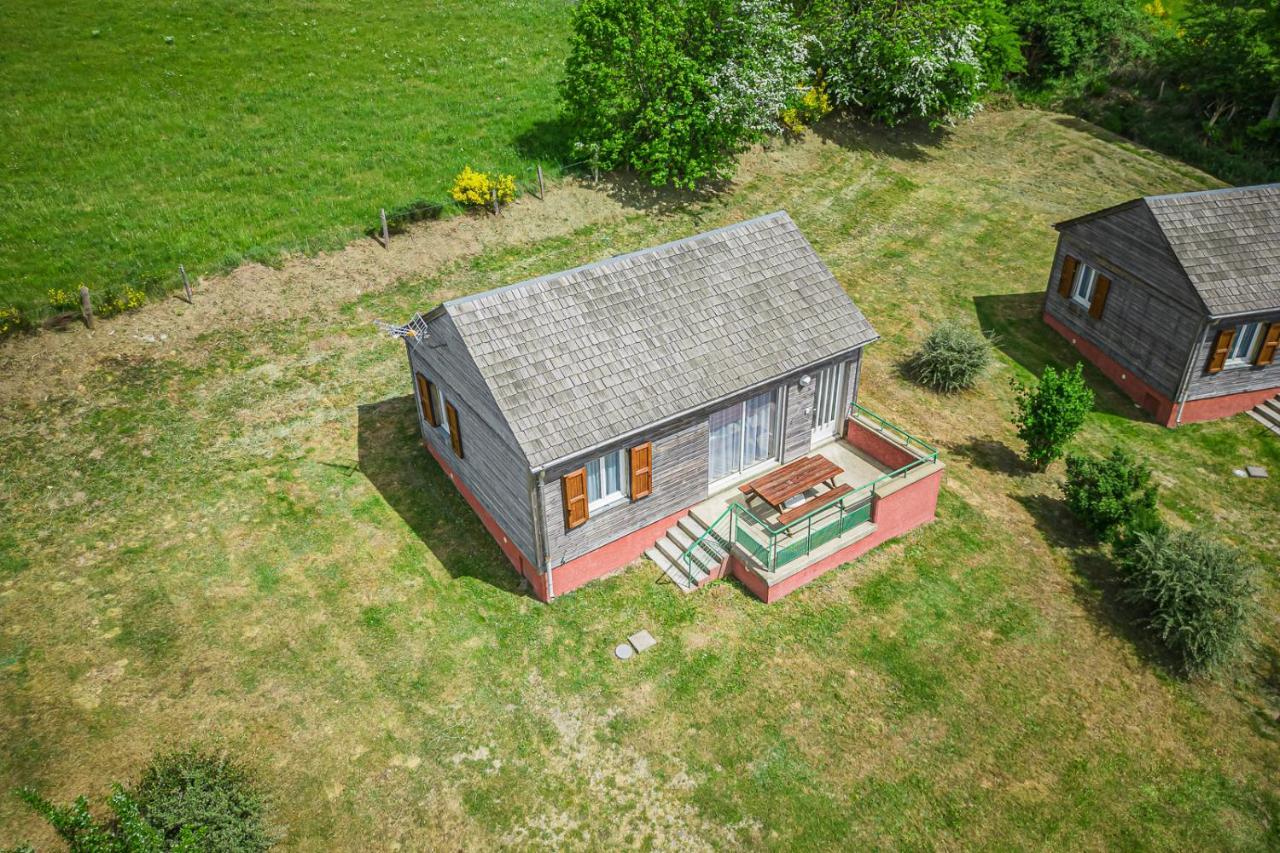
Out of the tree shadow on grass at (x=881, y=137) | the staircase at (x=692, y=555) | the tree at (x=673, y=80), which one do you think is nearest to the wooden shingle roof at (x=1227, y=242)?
the tree at (x=673, y=80)

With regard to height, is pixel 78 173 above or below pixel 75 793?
above

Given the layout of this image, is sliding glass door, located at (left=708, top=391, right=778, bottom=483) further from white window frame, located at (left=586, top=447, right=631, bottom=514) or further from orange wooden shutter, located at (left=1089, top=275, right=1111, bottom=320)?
orange wooden shutter, located at (left=1089, top=275, right=1111, bottom=320)

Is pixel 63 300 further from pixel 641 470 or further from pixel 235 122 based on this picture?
pixel 641 470

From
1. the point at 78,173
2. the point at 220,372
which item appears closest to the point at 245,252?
the point at 220,372

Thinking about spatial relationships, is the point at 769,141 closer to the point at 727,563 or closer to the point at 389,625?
the point at 727,563

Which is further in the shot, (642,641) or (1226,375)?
(1226,375)

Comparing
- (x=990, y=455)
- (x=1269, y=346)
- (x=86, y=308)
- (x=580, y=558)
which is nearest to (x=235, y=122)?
(x=86, y=308)

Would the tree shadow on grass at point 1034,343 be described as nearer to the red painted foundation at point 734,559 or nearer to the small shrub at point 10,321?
the red painted foundation at point 734,559
